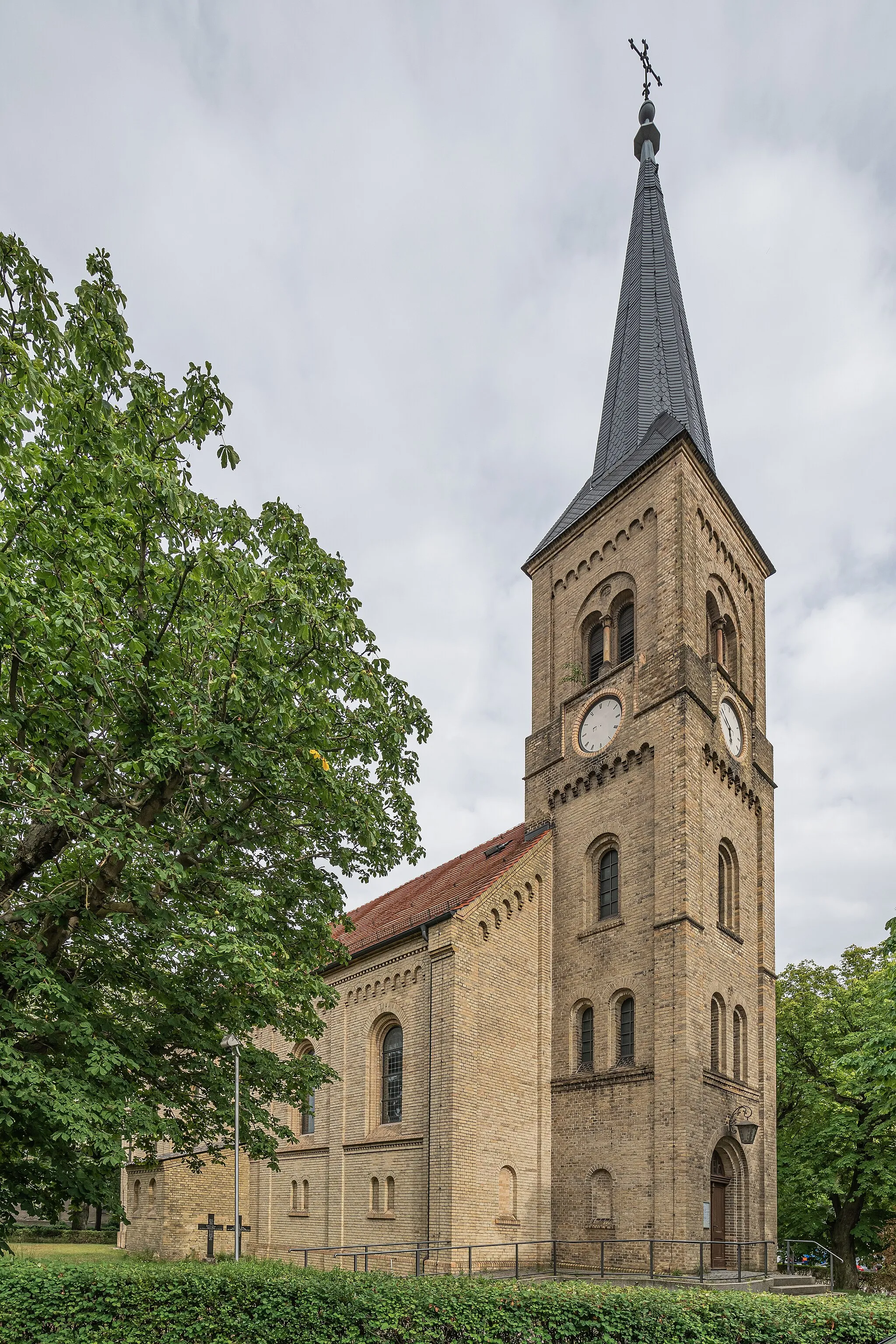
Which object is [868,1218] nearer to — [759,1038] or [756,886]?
[759,1038]

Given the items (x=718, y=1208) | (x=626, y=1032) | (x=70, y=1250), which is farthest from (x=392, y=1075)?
(x=70, y=1250)

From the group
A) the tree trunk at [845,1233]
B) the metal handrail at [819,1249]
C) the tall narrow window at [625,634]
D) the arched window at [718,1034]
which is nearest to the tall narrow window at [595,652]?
the tall narrow window at [625,634]

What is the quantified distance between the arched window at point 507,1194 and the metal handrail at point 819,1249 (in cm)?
576

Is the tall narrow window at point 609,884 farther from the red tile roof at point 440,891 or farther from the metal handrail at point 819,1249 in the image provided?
the metal handrail at point 819,1249

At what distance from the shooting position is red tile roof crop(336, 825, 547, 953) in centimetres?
2166

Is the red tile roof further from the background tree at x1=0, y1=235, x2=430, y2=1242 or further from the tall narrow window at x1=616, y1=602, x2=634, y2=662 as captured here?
the background tree at x1=0, y1=235, x2=430, y2=1242

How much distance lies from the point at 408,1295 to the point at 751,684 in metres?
16.5

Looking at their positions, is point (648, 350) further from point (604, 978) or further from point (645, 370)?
point (604, 978)

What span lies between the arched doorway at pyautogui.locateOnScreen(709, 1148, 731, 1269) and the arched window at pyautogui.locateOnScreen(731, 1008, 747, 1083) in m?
1.83

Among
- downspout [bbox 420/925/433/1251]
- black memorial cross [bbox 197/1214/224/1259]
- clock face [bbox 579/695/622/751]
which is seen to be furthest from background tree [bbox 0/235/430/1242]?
black memorial cross [bbox 197/1214/224/1259]

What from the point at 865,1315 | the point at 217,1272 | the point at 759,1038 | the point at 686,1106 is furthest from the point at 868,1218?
the point at 217,1272

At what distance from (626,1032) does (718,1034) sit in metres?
1.83

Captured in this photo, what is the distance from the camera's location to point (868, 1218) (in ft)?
87.6

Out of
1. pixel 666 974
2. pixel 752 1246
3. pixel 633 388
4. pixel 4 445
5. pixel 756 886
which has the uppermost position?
pixel 633 388
